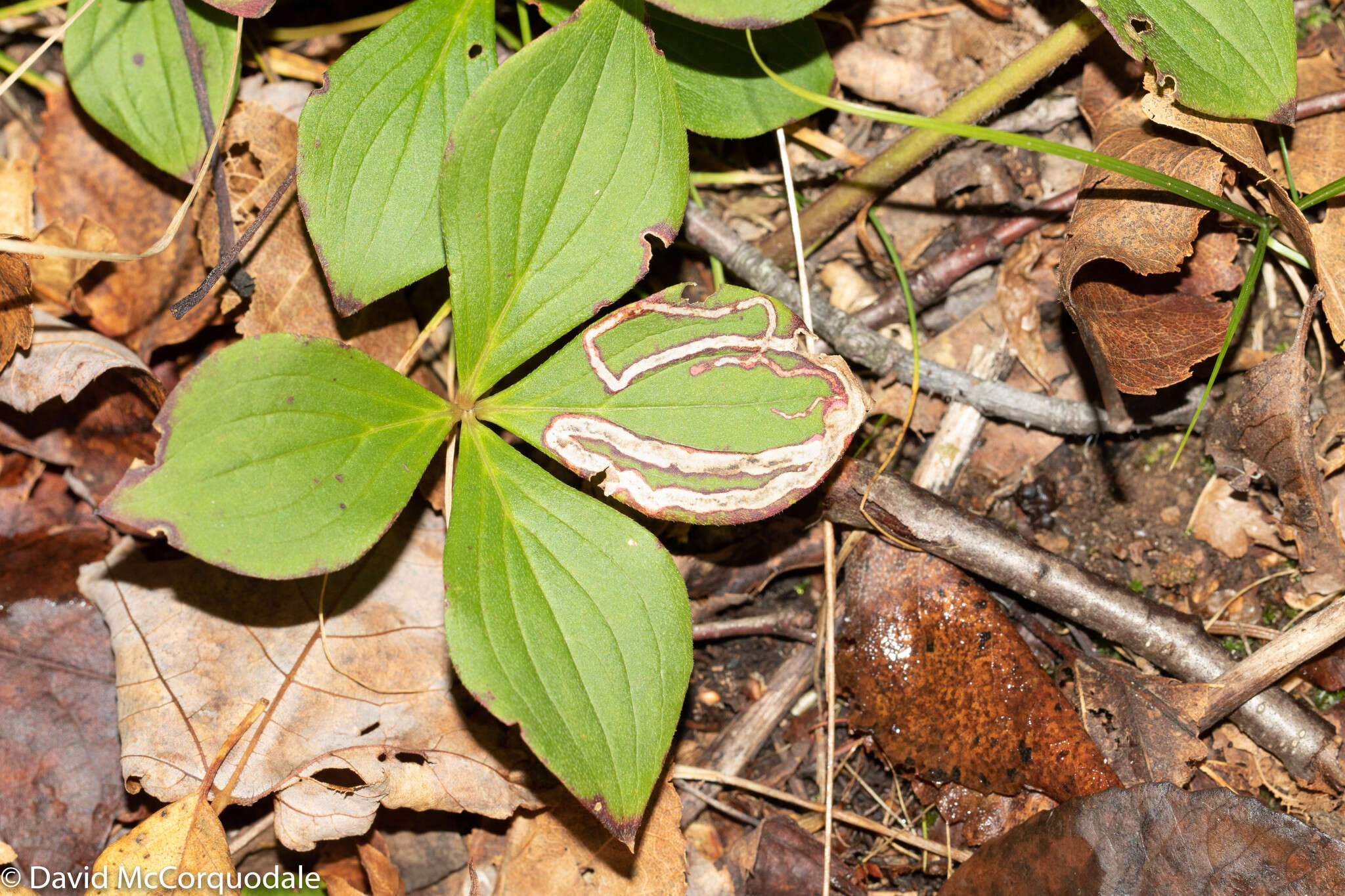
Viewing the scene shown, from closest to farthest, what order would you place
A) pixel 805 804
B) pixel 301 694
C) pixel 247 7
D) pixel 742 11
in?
1. pixel 742 11
2. pixel 247 7
3. pixel 301 694
4. pixel 805 804

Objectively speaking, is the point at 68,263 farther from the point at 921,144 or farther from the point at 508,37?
the point at 921,144

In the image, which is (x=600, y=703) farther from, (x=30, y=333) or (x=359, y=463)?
(x=30, y=333)

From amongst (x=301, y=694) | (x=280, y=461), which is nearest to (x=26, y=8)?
(x=280, y=461)

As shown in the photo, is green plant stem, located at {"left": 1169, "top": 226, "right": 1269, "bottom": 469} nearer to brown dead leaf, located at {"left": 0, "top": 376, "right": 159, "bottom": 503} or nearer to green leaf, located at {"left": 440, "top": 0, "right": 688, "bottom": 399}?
green leaf, located at {"left": 440, "top": 0, "right": 688, "bottom": 399}

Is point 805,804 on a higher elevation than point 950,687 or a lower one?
lower

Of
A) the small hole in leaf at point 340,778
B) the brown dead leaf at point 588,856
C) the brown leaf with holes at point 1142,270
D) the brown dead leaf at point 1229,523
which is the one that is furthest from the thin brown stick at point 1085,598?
the small hole in leaf at point 340,778

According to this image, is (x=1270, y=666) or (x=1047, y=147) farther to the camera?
(x=1270, y=666)
